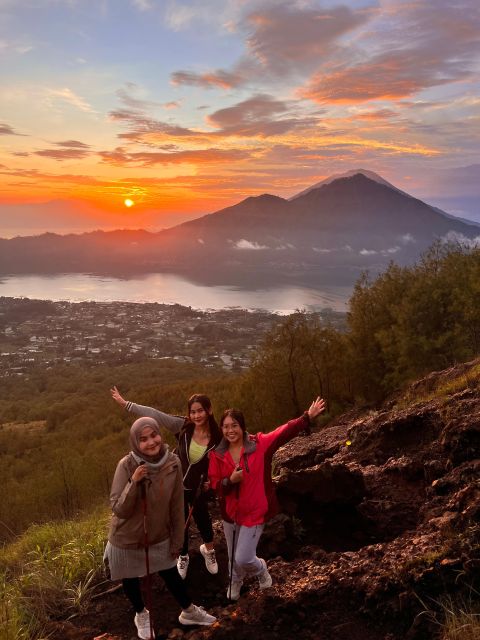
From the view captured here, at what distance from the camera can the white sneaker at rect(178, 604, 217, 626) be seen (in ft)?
12.8

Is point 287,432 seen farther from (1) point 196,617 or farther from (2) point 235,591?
(1) point 196,617

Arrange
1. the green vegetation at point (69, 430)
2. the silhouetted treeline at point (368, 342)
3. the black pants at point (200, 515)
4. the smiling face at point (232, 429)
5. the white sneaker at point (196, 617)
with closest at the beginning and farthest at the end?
the white sneaker at point (196, 617) → the smiling face at point (232, 429) → the black pants at point (200, 515) → the silhouetted treeline at point (368, 342) → the green vegetation at point (69, 430)

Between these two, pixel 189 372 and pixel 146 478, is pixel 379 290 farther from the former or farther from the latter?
pixel 189 372

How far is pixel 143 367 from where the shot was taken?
9481 centimetres

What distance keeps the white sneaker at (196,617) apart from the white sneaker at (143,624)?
28 centimetres

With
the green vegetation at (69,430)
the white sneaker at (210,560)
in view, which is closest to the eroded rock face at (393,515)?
the white sneaker at (210,560)

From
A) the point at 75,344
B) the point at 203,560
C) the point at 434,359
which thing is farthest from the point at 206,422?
the point at 75,344

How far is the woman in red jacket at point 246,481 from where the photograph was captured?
4.23 meters

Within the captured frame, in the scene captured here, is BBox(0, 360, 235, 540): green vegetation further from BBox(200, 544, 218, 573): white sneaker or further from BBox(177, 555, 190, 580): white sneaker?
BBox(200, 544, 218, 573): white sneaker

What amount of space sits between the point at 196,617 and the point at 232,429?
1569mm

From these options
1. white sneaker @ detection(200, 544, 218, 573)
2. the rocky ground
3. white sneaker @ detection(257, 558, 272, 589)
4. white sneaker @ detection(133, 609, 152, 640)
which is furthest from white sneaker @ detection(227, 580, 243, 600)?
white sneaker @ detection(133, 609, 152, 640)

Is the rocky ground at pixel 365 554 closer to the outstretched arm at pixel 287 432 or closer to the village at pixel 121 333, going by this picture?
the outstretched arm at pixel 287 432

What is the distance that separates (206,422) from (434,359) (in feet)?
65.2

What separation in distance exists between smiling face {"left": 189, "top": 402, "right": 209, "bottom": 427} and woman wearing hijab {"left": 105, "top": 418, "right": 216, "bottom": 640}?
2.92 feet
